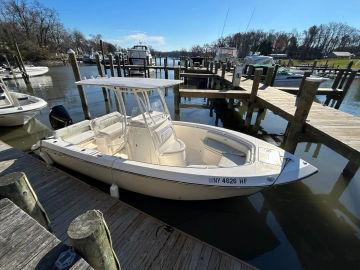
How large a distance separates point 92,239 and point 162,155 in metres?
2.90

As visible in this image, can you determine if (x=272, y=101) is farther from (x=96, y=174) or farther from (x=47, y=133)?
(x=47, y=133)

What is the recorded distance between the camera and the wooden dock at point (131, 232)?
288 centimetres

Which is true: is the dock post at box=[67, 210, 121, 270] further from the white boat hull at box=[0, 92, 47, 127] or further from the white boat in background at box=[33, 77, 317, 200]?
the white boat hull at box=[0, 92, 47, 127]

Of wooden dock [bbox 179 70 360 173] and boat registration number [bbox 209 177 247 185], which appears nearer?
boat registration number [bbox 209 177 247 185]

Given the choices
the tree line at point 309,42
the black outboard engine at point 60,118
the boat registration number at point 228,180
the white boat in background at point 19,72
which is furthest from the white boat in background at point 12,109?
the tree line at point 309,42

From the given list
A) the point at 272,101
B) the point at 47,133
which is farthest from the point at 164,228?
the point at 47,133

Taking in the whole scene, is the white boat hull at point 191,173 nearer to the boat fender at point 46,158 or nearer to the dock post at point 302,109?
the boat fender at point 46,158

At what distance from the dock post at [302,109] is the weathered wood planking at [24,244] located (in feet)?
19.3

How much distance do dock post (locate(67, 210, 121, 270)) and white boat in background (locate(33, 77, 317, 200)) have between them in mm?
2132

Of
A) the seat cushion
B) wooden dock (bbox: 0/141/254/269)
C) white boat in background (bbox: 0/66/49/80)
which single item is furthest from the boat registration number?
white boat in background (bbox: 0/66/49/80)

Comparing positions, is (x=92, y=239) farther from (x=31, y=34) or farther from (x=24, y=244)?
(x=31, y=34)

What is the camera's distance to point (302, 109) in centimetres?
531

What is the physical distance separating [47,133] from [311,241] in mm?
10171

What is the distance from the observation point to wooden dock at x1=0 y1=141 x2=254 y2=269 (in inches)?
113
